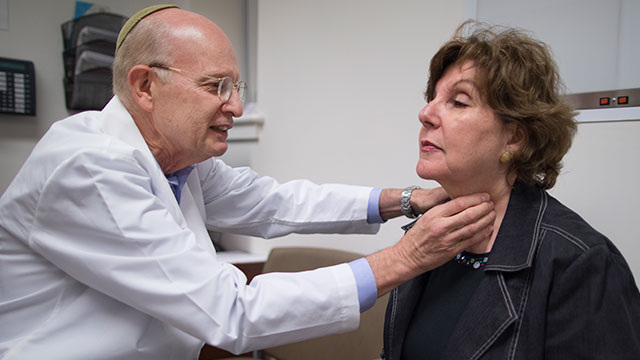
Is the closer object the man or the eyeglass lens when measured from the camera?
the man

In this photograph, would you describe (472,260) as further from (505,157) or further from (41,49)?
(41,49)

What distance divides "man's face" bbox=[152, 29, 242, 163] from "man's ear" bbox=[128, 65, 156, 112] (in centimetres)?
2

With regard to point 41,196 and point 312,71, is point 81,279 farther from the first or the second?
point 312,71

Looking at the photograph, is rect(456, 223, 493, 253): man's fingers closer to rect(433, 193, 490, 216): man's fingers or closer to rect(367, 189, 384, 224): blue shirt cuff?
rect(433, 193, 490, 216): man's fingers

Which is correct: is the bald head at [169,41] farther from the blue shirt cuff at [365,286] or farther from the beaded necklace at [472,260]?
the beaded necklace at [472,260]

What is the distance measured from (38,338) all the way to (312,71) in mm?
1556

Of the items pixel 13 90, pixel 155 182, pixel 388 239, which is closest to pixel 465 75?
pixel 155 182

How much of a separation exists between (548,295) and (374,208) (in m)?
0.63

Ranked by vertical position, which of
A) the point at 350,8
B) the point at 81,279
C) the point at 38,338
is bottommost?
the point at 38,338

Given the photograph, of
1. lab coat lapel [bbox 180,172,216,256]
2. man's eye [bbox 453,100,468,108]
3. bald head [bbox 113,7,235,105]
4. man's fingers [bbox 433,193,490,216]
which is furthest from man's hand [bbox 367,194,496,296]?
bald head [bbox 113,7,235,105]

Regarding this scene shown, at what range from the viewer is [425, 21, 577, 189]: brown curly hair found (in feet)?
3.11

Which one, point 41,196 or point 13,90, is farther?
point 13,90

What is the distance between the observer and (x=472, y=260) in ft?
3.42

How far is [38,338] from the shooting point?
3.05 feet
